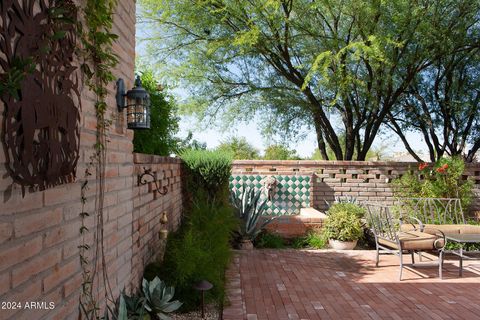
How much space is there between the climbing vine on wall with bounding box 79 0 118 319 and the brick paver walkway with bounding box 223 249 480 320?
6.75ft

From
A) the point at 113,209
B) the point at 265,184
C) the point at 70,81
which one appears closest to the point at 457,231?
the point at 265,184

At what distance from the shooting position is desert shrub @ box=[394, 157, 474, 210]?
906 centimetres

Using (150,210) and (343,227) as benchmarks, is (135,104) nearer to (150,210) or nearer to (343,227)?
(150,210)

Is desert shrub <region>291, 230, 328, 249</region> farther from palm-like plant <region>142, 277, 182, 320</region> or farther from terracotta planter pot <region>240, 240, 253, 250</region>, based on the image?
palm-like plant <region>142, 277, 182, 320</region>

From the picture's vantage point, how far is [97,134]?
2.22m

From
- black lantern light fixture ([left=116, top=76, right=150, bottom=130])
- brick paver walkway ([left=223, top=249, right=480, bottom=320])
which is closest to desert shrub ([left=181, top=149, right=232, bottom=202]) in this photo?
brick paver walkway ([left=223, top=249, right=480, bottom=320])

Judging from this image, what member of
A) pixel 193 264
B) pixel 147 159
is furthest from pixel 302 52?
pixel 193 264

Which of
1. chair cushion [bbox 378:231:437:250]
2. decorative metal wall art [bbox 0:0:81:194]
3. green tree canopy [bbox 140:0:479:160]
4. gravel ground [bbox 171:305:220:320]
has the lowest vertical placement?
gravel ground [bbox 171:305:220:320]

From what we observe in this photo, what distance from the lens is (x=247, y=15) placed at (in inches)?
418

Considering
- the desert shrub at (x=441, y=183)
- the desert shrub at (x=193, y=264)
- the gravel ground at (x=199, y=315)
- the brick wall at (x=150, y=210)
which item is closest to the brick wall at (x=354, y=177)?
the desert shrub at (x=441, y=183)

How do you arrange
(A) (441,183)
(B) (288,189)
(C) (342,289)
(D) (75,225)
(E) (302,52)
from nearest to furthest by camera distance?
1. (D) (75,225)
2. (C) (342,289)
3. (A) (441,183)
4. (B) (288,189)
5. (E) (302,52)

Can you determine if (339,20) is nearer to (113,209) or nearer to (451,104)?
(451,104)

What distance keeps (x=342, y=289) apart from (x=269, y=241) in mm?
2724

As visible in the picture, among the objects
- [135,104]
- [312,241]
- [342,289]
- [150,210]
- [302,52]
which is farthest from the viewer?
[302,52]
